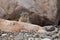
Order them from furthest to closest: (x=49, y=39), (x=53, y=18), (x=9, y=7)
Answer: (x=9, y=7) → (x=53, y=18) → (x=49, y=39)

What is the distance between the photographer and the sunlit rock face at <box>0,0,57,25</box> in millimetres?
3996

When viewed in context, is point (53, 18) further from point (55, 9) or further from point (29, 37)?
point (29, 37)

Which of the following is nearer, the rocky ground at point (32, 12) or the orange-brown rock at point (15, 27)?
the orange-brown rock at point (15, 27)

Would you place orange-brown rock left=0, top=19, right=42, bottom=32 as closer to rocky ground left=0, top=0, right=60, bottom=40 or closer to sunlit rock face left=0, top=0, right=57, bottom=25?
rocky ground left=0, top=0, right=60, bottom=40

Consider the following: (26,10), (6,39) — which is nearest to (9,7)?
(26,10)

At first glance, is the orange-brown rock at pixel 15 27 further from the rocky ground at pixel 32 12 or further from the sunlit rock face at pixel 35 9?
the sunlit rock face at pixel 35 9

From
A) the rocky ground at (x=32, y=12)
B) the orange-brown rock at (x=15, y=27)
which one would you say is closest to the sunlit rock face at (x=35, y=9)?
the rocky ground at (x=32, y=12)

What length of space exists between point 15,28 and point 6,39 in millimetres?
699

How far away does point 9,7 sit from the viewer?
425cm

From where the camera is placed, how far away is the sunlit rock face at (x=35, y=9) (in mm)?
3996

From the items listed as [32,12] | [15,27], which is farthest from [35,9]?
[15,27]

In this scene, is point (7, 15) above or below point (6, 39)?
above

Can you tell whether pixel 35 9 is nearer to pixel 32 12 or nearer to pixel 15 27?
pixel 32 12

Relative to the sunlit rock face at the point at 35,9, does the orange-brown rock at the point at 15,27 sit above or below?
below
